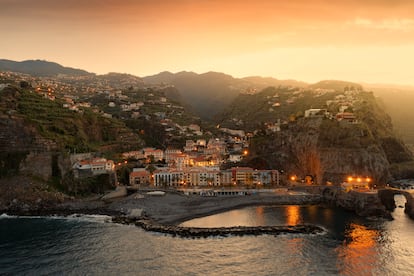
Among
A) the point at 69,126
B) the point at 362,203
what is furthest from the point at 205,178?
the point at 362,203

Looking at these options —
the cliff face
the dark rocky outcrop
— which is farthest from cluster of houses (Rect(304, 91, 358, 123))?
the dark rocky outcrop

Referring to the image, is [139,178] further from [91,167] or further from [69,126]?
[69,126]

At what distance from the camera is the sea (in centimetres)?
2925

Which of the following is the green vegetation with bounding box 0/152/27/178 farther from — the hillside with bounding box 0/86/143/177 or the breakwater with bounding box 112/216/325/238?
the breakwater with bounding box 112/216/325/238

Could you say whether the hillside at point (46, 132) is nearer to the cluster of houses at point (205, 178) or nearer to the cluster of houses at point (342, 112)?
the cluster of houses at point (205, 178)

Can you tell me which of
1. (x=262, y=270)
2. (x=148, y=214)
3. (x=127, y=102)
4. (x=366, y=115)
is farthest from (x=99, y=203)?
(x=127, y=102)

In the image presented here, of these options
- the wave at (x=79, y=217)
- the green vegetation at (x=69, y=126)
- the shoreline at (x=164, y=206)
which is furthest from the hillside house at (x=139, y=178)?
the wave at (x=79, y=217)

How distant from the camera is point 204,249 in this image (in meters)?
33.1

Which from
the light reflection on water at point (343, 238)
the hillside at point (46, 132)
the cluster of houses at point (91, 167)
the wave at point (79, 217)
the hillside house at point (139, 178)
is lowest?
the light reflection on water at point (343, 238)

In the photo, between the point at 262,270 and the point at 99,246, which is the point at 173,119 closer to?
the point at 99,246

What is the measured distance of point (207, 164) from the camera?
69938 mm

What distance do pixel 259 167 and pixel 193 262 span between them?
3873 cm

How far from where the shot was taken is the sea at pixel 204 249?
96.0 feet

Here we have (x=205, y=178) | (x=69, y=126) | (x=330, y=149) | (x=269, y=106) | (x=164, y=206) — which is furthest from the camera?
(x=269, y=106)
